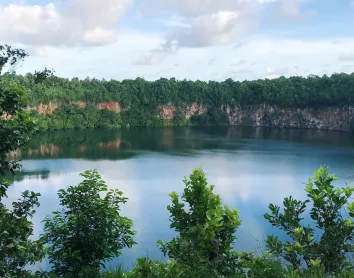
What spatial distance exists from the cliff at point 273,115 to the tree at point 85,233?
42.4 metres

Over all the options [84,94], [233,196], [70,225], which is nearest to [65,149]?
[233,196]

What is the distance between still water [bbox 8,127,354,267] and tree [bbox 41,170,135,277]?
4.28m

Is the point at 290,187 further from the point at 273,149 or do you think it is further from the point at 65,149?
the point at 65,149

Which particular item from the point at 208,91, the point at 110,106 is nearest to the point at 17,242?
the point at 110,106

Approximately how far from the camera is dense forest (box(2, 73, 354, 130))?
4634cm

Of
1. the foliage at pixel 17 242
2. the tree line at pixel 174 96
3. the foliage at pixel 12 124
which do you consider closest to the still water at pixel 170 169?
the foliage at pixel 17 242

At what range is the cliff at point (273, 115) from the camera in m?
48.3

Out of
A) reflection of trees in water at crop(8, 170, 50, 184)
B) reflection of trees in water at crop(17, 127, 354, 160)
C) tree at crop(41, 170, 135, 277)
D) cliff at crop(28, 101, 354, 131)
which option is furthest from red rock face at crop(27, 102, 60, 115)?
tree at crop(41, 170, 135, 277)

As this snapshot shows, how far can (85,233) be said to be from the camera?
4770mm

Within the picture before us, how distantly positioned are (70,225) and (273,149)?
1069 inches

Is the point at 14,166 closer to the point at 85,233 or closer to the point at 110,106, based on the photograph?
the point at 85,233

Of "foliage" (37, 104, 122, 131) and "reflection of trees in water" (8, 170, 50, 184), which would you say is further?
"foliage" (37, 104, 122, 131)

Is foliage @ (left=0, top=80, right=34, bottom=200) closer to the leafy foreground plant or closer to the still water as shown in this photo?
the leafy foreground plant

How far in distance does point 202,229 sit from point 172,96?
164ft
